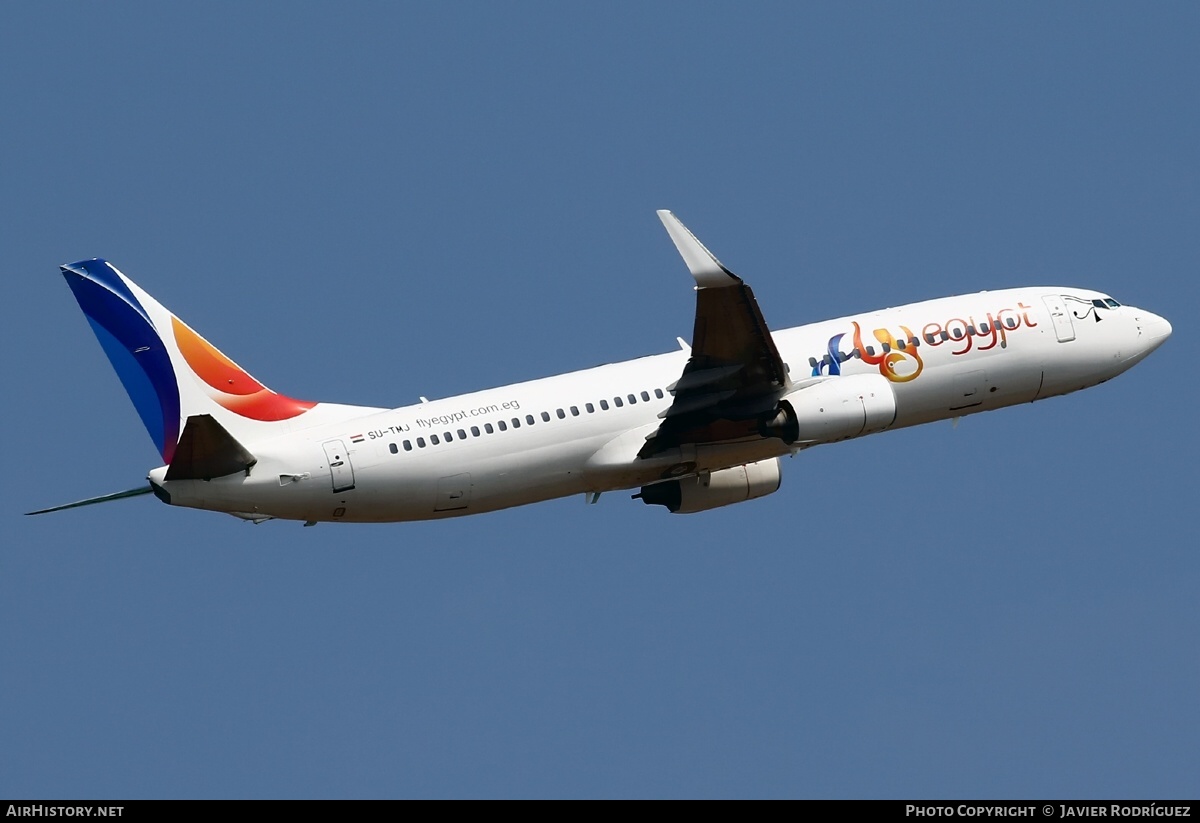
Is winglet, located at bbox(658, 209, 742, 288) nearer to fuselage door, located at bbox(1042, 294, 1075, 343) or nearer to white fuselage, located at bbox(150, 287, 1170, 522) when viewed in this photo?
white fuselage, located at bbox(150, 287, 1170, 522)

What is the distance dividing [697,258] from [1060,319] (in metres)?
15.0

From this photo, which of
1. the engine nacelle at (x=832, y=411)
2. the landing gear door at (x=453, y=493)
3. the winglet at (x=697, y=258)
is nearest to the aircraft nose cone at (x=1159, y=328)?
the engine nacelle at (x=832, y=411)

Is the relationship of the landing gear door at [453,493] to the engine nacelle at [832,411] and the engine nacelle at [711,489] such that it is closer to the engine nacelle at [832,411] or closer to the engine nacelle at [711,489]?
the engine nacelle at [711,489]

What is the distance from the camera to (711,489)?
5362cm

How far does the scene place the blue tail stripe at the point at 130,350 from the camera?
47.7 meters

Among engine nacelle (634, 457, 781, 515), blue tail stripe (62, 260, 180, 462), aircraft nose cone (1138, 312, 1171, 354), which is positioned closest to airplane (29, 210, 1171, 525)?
blue tail stripe (62, 260, 180, 462)

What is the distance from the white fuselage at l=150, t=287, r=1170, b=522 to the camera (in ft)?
153

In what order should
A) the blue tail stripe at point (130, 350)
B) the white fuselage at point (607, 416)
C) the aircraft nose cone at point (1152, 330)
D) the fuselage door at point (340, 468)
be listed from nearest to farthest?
the fuselage door at point (340, 468) < the white fuselage at point (607, 416) < the blue tail stripe at point (130, 350) < the aircraft nose cone at point (1152, 330)

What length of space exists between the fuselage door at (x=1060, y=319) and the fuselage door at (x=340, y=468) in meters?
20.6

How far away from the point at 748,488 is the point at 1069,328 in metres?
10.2
